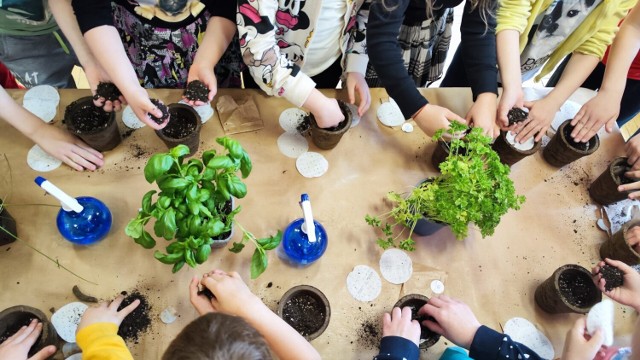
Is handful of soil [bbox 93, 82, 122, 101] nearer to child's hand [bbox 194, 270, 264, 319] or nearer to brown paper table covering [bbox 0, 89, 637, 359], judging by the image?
brown paper table covering [bbox 0, 89, 637, 359]

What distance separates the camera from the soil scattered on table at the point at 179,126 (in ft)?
3.95

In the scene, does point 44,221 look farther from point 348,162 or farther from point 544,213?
point 544,213

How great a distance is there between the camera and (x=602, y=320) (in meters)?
1.07

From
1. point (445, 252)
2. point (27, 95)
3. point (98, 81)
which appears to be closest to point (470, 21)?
point (445, 252)

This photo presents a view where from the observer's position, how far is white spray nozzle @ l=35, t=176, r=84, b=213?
0.95 metres

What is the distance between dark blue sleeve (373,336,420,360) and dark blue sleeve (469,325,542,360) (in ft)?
0.51

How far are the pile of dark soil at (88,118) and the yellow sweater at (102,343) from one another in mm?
550

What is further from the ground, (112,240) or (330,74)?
(330,74)

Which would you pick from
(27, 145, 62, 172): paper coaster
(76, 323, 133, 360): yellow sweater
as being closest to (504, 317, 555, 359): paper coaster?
(76, 323, 133, 360): yellow sweater

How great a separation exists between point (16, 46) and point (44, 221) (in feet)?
2.40

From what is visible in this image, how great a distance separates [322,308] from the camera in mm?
1033

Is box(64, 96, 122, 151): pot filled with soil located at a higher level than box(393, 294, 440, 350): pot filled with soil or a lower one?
higher

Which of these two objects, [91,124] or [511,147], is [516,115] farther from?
[91,124]

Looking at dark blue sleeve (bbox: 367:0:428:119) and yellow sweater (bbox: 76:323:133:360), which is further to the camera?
dark blue sleeve (bbox: 367:0:428:119)
